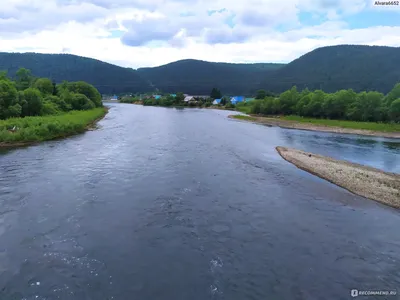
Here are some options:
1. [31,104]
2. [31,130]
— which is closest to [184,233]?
[31,130]

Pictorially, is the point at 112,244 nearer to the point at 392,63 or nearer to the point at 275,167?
the point at 275,167

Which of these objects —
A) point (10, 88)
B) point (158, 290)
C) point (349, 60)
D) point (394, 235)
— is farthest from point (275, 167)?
point (349, 60)

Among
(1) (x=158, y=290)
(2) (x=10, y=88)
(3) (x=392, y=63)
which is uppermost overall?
(3) (x=392, y=63)

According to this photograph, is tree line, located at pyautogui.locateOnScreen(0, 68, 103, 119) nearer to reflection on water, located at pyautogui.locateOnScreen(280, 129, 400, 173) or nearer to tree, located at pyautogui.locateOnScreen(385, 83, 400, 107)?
reflection on water, located at pyautogui.locateOnScreen(280, 129, 400, 173)

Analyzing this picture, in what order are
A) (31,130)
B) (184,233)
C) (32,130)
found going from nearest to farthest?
(184,233) → (31,130) → (32,130)

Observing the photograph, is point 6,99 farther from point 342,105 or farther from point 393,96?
point 393,96

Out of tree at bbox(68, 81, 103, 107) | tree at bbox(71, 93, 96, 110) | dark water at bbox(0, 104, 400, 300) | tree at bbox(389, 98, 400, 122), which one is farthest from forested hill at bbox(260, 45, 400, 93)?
dark water at bbox(0, 104, 400, 300)
